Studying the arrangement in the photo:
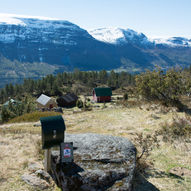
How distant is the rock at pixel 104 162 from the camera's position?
26.5ft

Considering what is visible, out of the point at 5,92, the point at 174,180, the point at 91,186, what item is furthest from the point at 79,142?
the point at 5,92

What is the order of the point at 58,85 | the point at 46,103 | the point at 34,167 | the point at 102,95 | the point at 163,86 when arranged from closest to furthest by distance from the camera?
1. the point at 34,167
2. the point at 163,86
3. the point at 46,103
4. the point at 102,95
5. the point at 58,85

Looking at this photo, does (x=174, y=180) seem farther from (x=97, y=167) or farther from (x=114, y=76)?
(x=114, y=76)

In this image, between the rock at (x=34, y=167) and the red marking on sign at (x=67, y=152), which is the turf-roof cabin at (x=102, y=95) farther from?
the red marking on sign at (x=67, y=152)

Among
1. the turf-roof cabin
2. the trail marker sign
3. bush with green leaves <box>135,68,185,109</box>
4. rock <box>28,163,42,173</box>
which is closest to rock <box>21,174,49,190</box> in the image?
rock <box>28,163,42,173</box>

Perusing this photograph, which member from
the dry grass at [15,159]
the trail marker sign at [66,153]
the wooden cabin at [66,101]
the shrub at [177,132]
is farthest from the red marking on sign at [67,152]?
the wooden cabin at [66,101]

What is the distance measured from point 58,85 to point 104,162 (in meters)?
116

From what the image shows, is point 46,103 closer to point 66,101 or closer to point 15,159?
point 66,101

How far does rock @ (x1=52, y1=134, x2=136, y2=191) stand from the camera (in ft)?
26.5

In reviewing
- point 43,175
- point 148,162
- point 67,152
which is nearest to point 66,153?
point 67,152

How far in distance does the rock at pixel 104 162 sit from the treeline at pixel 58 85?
103 metres

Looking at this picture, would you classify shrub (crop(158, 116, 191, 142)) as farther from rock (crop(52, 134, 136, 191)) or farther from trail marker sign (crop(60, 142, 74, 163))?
trail marker sign (crop(60, 142, 74, 163))

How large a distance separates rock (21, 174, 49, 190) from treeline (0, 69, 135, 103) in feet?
339

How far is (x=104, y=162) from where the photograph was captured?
9.06 m
